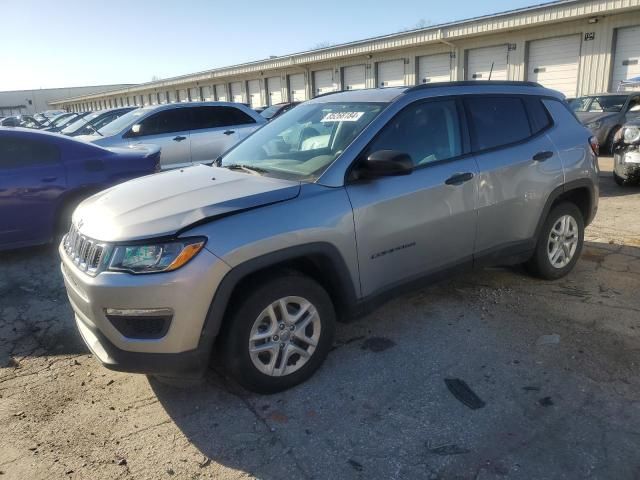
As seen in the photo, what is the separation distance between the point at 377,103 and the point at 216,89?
3971cm

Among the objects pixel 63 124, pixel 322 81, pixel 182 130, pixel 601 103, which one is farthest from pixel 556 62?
pixel 63 124

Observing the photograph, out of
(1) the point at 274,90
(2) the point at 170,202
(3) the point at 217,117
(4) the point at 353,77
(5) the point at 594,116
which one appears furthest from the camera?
(1) the point at 274,90

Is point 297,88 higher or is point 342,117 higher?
point 297,88

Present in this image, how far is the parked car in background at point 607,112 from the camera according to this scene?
41.8 ft

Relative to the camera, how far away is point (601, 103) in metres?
13.5

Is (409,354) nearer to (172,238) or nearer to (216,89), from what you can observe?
(172,238)

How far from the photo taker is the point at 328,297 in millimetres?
3197

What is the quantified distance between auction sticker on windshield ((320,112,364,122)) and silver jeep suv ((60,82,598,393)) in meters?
0.02

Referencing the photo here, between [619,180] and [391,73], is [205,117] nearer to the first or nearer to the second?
[619,180]

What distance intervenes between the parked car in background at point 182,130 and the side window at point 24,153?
2.90 meters

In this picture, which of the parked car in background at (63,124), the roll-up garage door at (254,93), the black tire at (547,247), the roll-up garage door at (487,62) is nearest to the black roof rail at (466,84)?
the black tire at (547,247)

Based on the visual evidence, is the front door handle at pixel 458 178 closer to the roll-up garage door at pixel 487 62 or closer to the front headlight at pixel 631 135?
the front headlight at pixel 631 135

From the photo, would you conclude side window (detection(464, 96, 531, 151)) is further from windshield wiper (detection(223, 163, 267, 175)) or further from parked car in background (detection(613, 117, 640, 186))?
parked car in background (detection(613, 117, 640, 186))

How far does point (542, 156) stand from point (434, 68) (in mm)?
20769
